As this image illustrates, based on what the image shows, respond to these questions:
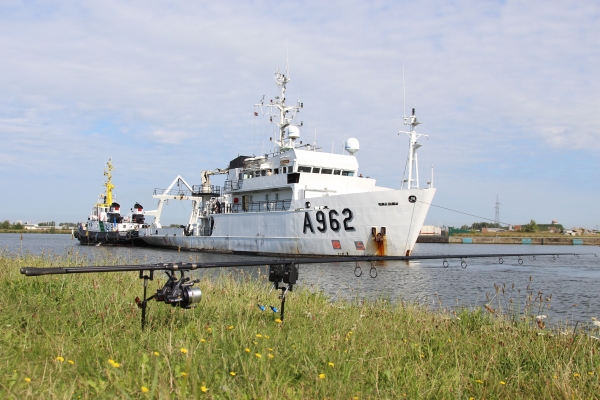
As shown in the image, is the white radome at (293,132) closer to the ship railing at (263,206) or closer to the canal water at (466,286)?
the ship railing at (263,206)

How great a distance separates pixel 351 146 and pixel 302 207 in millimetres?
5536

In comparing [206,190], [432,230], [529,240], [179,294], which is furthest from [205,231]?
[432,230]

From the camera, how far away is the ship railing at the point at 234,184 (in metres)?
34.5

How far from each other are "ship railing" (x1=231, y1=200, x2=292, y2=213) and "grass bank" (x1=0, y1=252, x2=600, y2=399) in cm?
2289

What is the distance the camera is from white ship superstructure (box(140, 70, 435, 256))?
25.3 meters

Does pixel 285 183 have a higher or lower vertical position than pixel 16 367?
higher

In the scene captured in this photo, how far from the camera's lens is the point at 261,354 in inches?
179

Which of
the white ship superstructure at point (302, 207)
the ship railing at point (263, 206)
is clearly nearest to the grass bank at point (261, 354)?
the white ship superstructure at point (302, 207)

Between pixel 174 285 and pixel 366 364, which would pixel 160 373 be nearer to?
pixel 174 285

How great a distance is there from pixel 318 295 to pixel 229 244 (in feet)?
82.3

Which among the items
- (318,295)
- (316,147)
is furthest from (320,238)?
(318,295)

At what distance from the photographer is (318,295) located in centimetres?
958

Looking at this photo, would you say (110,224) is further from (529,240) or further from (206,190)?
(529,240)

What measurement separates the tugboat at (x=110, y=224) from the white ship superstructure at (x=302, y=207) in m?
10.3
